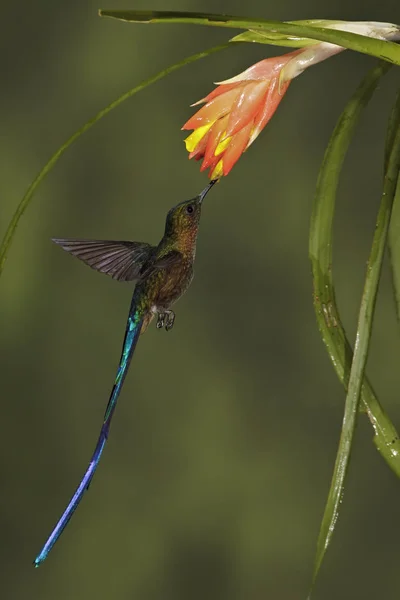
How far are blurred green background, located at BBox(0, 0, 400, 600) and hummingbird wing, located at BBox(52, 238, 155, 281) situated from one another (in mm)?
955

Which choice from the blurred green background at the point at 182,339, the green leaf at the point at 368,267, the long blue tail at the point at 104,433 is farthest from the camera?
the blurred green background at the point at 182,339

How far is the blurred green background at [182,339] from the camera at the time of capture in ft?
4.68

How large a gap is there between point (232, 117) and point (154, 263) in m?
0.11

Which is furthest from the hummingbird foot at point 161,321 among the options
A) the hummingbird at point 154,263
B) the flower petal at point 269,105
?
the flower petal at point 269,105

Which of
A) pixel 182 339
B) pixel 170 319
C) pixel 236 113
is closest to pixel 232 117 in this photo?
pixel 236 113

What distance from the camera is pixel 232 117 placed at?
0.35 metres

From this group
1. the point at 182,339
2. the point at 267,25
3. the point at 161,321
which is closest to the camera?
the point at 267,25

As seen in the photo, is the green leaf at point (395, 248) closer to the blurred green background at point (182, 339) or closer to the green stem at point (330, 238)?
the green stem at point (330, 238)

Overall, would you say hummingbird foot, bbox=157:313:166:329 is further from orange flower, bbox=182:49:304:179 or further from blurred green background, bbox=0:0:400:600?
blurred green background, bbox=0:0:400:600

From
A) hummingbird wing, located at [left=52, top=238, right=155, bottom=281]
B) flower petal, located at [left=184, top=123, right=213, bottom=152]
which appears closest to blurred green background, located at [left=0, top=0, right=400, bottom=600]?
hummingbird wing, located at [left=52, top=238, right=155, bottom=281]

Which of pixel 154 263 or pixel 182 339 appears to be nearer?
pixel 154 263

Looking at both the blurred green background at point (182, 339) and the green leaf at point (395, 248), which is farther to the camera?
the blurred green background at point (182, 339)

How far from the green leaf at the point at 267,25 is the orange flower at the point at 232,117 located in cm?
3

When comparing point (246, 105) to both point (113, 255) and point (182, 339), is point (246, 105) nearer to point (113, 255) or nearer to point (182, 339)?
point (113, 255)
